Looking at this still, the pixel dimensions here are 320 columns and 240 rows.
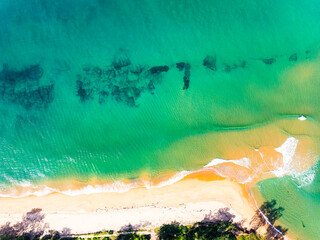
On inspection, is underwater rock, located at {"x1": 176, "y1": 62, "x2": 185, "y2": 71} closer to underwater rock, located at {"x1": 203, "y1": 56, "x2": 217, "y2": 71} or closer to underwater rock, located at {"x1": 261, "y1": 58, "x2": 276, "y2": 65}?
underwater rock, located at {"x1": 203, "y1": 56, "x2": 217, "y2": 71}

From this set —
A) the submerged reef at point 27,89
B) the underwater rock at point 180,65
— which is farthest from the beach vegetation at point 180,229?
the underwater rock at point 180,65

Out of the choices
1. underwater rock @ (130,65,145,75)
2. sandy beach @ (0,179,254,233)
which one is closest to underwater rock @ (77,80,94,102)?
underwater rock @ (130,65,145,75)

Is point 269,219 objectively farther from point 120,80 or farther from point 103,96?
point 103,96

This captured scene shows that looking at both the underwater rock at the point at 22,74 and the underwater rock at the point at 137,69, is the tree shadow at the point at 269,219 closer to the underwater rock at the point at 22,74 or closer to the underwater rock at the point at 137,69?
the underwater rock at the point at 137,69

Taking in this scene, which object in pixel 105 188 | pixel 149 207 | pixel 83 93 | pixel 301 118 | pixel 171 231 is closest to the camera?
pixel 171 231

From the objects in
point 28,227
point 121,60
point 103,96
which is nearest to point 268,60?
point 121,60

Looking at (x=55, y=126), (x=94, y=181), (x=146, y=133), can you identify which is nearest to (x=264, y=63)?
(x=146, y=133)
